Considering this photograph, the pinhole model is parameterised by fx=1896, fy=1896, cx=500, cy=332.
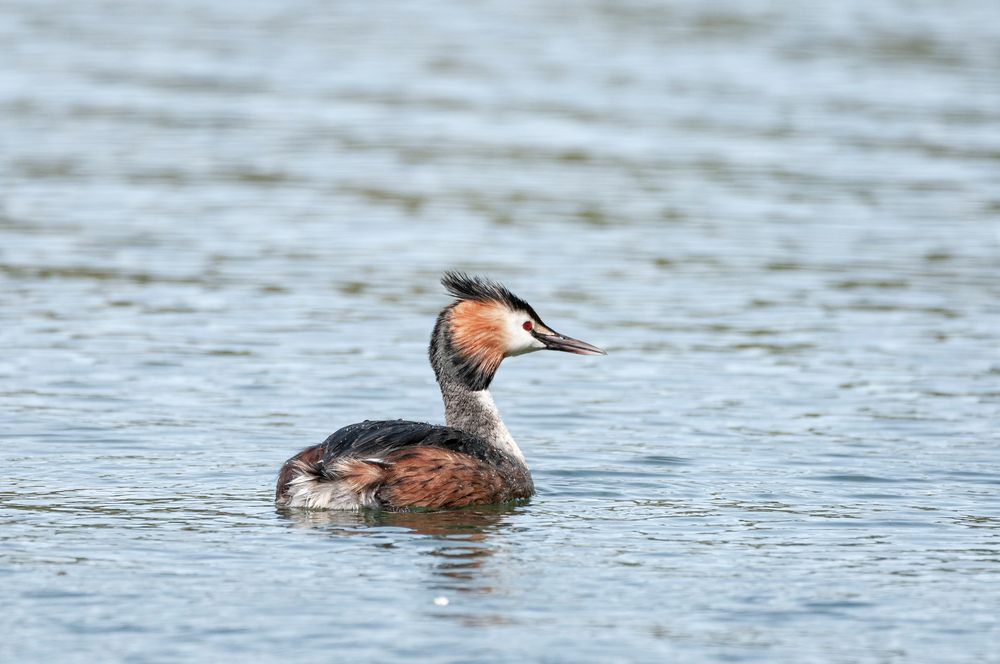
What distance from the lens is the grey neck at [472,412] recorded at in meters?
10.4

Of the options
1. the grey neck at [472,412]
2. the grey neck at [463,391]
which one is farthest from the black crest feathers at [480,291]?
the grey neck at [472,412]

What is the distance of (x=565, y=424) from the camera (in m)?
12.1

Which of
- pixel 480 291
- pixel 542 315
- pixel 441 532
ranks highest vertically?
pixel 480 291

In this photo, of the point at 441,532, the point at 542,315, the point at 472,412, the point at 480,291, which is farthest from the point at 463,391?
the point at 542,315

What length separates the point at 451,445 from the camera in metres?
9.94

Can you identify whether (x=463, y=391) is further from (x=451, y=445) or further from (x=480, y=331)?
(x=451, y=445)

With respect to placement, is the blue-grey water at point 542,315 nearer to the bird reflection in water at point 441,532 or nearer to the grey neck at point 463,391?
the bird reflection in water at point 441,532

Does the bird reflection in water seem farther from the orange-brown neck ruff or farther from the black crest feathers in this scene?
the black crest feathers

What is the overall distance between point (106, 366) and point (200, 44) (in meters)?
16.7

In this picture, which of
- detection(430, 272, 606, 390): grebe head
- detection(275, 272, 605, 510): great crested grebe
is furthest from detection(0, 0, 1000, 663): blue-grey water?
detection(430, 272, 606, 390): grebe head

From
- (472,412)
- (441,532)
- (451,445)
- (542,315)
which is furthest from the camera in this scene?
(542,315)

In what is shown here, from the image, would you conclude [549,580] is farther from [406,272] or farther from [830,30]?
[830,30]

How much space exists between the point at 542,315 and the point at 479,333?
4563 mm

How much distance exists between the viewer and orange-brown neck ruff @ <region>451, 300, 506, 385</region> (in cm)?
1034
